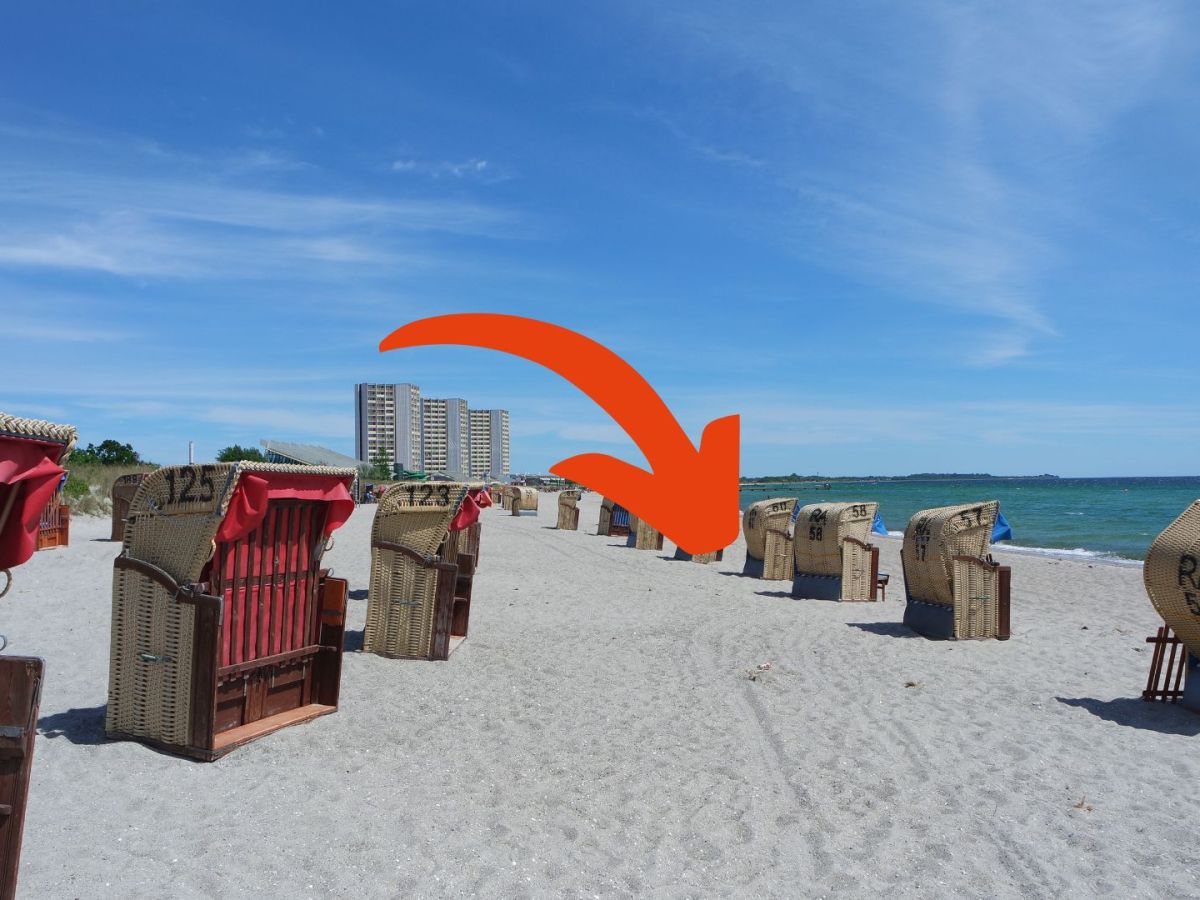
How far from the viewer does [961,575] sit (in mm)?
11523

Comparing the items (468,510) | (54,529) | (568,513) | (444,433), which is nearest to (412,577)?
(468,510)

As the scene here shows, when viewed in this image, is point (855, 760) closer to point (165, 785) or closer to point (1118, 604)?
point (165, 785)

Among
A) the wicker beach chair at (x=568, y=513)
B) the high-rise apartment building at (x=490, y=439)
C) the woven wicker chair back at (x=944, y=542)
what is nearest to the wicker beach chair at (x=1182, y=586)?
the woven wicker chair back at (x=944, y=542)

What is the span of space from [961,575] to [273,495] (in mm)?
8807

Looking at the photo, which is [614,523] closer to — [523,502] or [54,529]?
[523,502]

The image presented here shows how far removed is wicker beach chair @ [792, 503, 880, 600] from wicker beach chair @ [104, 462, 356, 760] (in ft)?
33.3

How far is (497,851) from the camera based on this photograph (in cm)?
486

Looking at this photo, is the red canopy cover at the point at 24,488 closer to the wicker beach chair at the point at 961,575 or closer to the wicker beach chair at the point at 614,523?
the wicker beach chair at the point at 961,575

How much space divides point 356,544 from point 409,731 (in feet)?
52.7

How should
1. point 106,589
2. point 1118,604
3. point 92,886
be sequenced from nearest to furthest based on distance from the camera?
point 92,886 < point 106,589 < point 1118,604

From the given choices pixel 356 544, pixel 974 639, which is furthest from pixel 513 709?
pixel 356 544

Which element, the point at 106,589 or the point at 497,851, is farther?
the point at 106,589

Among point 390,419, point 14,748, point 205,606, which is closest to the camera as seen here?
point 14,748

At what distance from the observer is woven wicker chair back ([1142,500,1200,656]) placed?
772 centimetres
